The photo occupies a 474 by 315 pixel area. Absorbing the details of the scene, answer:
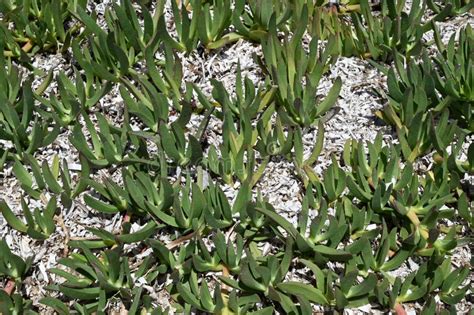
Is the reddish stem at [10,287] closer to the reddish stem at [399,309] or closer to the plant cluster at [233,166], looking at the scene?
the plant cluster at [233,166]

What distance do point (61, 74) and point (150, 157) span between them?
1.30 ft

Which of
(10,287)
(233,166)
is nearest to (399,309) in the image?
(233,166)

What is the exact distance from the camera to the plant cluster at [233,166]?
6.03ft

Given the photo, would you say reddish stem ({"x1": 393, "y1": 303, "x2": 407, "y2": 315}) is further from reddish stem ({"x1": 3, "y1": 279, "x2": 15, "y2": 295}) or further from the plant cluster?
reddish stem ({"x1": 3, "y1": 279, "x2": 15, "y2": 295})

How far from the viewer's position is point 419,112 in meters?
1.98

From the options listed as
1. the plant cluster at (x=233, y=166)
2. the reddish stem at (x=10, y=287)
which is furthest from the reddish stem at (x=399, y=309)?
the reddish stem at (x=10, y=287)

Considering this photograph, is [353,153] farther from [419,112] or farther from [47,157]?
[47,157]

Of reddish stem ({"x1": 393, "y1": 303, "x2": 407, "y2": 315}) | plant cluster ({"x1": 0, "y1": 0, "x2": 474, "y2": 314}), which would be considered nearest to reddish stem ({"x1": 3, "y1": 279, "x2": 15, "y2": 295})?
plant cluster ({"x1": 0, "y1": 0, "x2": 474, "y2": 314})

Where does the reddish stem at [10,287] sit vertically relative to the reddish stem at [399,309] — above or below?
above

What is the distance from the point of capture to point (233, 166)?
2037mm

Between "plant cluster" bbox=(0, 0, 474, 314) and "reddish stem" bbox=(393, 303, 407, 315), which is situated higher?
"plant cluster" bbox=(0, 0, 474, 314)

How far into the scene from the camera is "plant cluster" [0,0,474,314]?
184cm

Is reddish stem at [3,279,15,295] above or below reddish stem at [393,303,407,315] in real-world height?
above

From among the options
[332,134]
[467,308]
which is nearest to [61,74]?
[332,134]
